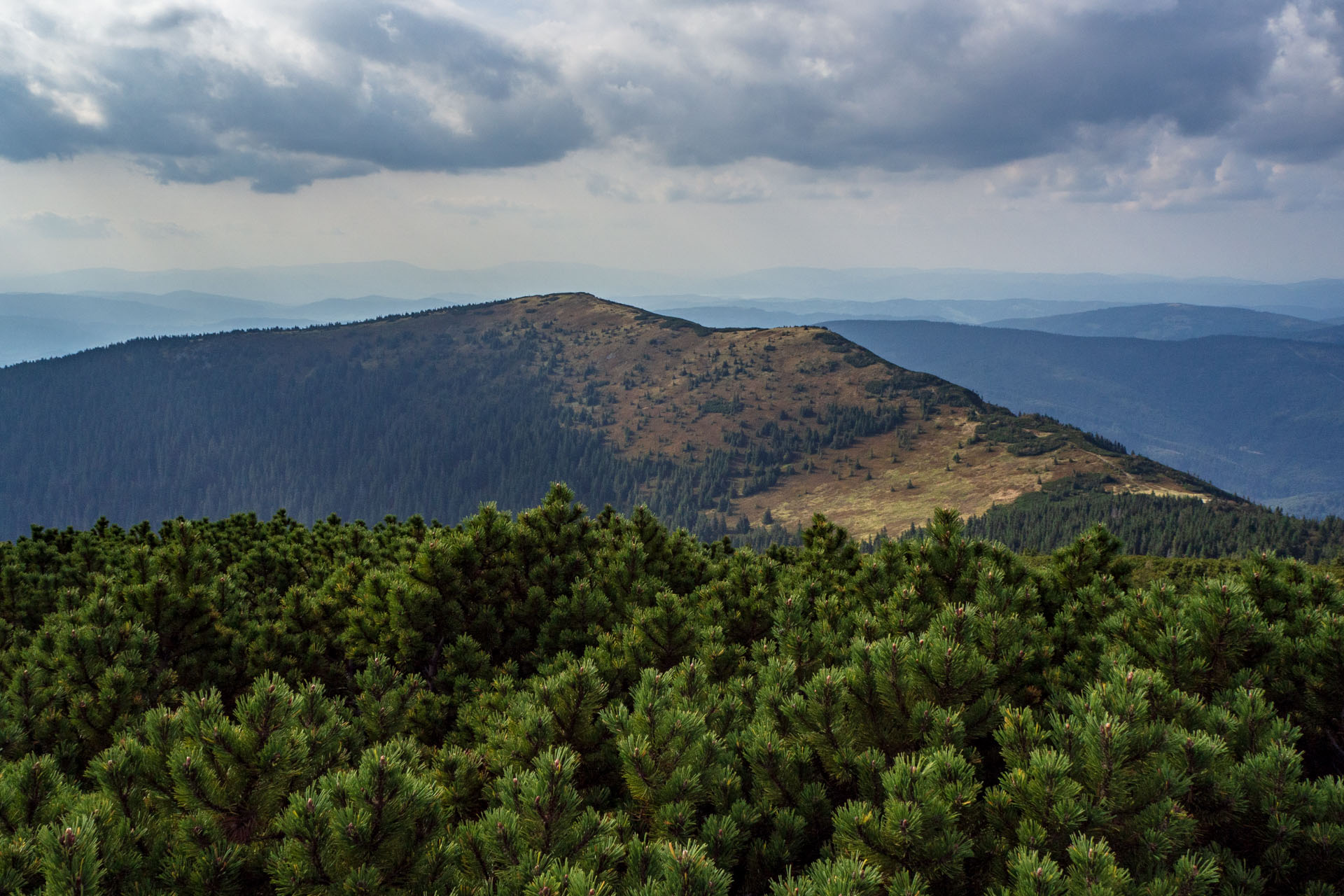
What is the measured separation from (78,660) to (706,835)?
8428 mm

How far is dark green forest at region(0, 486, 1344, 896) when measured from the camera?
4742 mm

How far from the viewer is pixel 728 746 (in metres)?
6.76

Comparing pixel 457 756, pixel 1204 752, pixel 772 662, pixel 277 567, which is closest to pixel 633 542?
pixel 772 662

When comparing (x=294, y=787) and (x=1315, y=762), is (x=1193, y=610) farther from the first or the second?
(x=294, y=787)

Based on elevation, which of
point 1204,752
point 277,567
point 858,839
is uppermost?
point 1204,752

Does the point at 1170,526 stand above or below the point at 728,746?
below

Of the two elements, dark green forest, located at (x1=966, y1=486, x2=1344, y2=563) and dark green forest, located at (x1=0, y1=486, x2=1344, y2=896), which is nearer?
dark green forest, located at (x1=0, y1=486, x2=1344, y2=896)

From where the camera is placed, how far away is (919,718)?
6.38 metres

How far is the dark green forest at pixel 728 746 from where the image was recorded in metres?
4.74

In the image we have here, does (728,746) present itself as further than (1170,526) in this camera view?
No

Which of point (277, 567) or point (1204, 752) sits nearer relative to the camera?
point (1204, 752)

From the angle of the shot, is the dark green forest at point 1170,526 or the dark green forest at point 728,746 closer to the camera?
the dark green forest at point 728,746

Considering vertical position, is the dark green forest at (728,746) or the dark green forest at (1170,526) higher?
the dark green forest at (728,746)

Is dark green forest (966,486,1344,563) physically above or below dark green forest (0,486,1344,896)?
below
